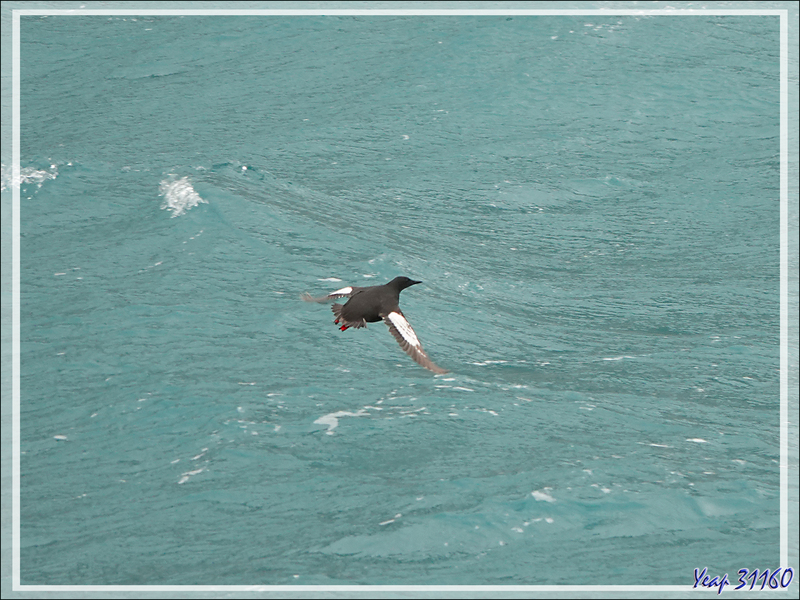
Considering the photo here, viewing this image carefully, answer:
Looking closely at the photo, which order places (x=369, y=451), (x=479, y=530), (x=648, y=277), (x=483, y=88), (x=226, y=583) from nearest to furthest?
(x=226, y=583) < (x=479, y=530) < (x=369, y=451) < (x=648, y=277) < (x=483, y=88)

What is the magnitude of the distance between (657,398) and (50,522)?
19.8 ft

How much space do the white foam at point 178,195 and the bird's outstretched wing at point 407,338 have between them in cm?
537

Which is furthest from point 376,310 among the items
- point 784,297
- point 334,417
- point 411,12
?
point 411,12

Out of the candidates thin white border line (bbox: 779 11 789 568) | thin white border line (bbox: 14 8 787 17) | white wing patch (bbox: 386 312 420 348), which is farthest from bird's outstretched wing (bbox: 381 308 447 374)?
thin white border line (bbox: 14 8 787 17)

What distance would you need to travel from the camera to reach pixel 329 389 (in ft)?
31.6

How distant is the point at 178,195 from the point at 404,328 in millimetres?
6048

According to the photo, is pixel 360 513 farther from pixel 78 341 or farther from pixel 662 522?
pixel 78 341

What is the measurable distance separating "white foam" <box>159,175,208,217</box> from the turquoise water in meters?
0.09

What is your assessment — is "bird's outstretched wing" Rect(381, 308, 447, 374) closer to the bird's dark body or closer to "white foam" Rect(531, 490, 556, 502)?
the bird's dark body

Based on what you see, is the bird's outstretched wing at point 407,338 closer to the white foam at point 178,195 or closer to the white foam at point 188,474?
the white foam at point 188,474

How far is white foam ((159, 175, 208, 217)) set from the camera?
12.7 m

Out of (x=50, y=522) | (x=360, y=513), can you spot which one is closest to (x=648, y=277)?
(x=360, y=513)

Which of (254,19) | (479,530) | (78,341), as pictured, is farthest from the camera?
(254,19)

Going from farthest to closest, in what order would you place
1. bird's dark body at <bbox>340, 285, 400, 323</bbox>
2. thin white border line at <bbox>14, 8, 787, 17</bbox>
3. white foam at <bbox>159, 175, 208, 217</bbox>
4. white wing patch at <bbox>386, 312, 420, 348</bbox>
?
thin white border line at <bbox>14, 8, 787, 17</bbox>
white foam at <bbox>159, 175, 208, 217</bbox>
bird's dark body at <bbox>340, 285, 400, 323</bbox>
white wing patch at <bbox>386, 312, 420, 348</bbox>
